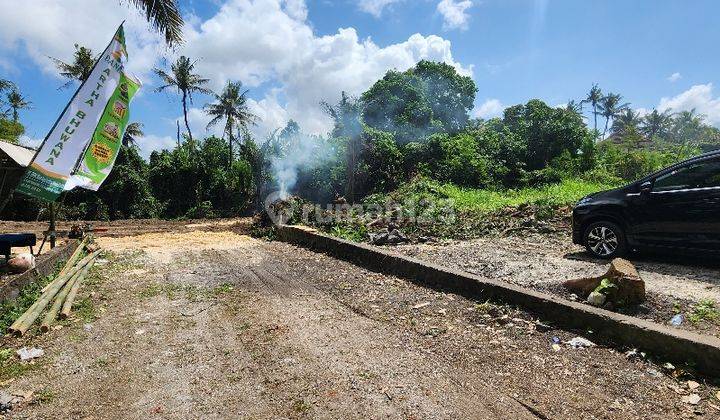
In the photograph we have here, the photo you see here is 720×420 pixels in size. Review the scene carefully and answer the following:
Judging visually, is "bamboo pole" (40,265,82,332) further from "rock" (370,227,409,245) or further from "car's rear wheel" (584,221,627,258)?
"car's rear wheel" (584,221,627,258)

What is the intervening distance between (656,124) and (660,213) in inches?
2847

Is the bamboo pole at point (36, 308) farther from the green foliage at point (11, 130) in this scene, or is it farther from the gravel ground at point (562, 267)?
the green foliage at point (11, 130)

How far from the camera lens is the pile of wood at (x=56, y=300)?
4.48m

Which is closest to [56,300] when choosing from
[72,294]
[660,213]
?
[72,294]

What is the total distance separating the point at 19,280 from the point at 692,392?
7.38 metres

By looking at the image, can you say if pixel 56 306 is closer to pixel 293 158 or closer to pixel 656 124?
pixel 293 158

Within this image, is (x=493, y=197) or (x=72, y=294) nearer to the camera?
(x=72, y=294)

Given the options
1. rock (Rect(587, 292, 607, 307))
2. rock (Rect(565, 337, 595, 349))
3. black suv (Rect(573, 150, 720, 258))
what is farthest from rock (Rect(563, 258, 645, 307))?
black suv (Rect(573, 150, 720, 258))

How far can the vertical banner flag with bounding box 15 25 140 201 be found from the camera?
222 inches

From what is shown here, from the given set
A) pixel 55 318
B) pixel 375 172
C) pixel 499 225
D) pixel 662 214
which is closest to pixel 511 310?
pixel 662 214

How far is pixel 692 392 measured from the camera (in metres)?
2.99

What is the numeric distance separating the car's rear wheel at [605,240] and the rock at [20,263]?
8547mm

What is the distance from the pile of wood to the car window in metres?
8.11

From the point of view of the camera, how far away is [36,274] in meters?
6.35
